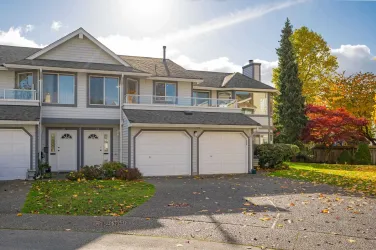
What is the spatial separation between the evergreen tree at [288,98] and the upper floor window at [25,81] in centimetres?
2080

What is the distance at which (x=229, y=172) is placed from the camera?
21078 millimetres

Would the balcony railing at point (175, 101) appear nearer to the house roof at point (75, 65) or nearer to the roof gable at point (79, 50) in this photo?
the house roof at point (75, 65)

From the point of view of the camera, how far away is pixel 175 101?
22.3 metres

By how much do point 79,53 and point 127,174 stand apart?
7.93m

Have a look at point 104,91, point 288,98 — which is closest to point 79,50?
point 104,91

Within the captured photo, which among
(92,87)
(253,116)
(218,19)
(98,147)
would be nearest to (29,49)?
(92,87)

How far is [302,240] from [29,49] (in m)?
21.5

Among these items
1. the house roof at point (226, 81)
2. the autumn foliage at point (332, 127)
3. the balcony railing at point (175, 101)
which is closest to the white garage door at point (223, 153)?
the balcony railing at point (175, 101)

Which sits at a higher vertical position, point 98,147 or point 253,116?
point 253,116

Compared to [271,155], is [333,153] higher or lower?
lower

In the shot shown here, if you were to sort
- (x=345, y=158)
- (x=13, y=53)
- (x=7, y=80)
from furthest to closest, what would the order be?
(x=345, y=158), (x=13, y=53), (x=7, y=80)

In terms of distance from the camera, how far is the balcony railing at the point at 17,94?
63.8 ft

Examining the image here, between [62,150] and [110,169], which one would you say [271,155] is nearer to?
[110,169]

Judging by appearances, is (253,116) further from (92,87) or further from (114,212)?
(114,212)
